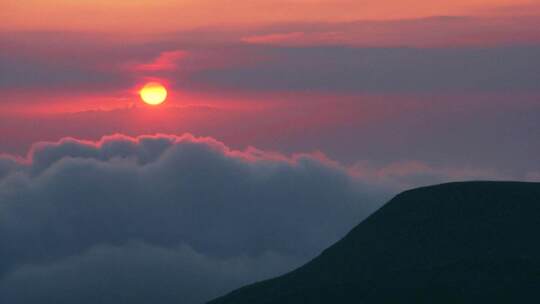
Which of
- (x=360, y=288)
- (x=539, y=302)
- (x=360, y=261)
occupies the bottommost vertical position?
(x=539, y=302)

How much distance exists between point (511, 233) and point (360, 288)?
127ft

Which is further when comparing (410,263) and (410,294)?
(410,263)

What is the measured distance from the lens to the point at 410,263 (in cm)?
18988

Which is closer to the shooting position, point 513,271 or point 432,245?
point 513,271

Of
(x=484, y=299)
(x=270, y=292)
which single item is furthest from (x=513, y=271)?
(x=270, y=292)

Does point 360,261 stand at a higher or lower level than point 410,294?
higher

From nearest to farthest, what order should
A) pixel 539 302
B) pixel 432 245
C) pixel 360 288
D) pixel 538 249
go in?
pixel 539 302, pixel 360 288, pixel 538 249, pixel 432 245

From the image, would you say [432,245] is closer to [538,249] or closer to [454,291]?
[538,249]

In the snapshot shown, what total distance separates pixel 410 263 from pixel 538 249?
23620mm

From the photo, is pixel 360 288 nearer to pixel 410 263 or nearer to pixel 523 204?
pixel 410 263

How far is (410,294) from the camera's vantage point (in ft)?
513

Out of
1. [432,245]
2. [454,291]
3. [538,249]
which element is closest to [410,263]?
[432,245]

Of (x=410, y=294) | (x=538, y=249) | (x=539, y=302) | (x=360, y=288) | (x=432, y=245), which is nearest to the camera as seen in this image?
(x=539, y=302)

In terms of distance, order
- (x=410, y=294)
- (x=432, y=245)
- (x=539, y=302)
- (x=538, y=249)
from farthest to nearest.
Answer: (x=432, y=245) → (x=538, y=249) → (x=410, y=294) → (x=539, y=302)
